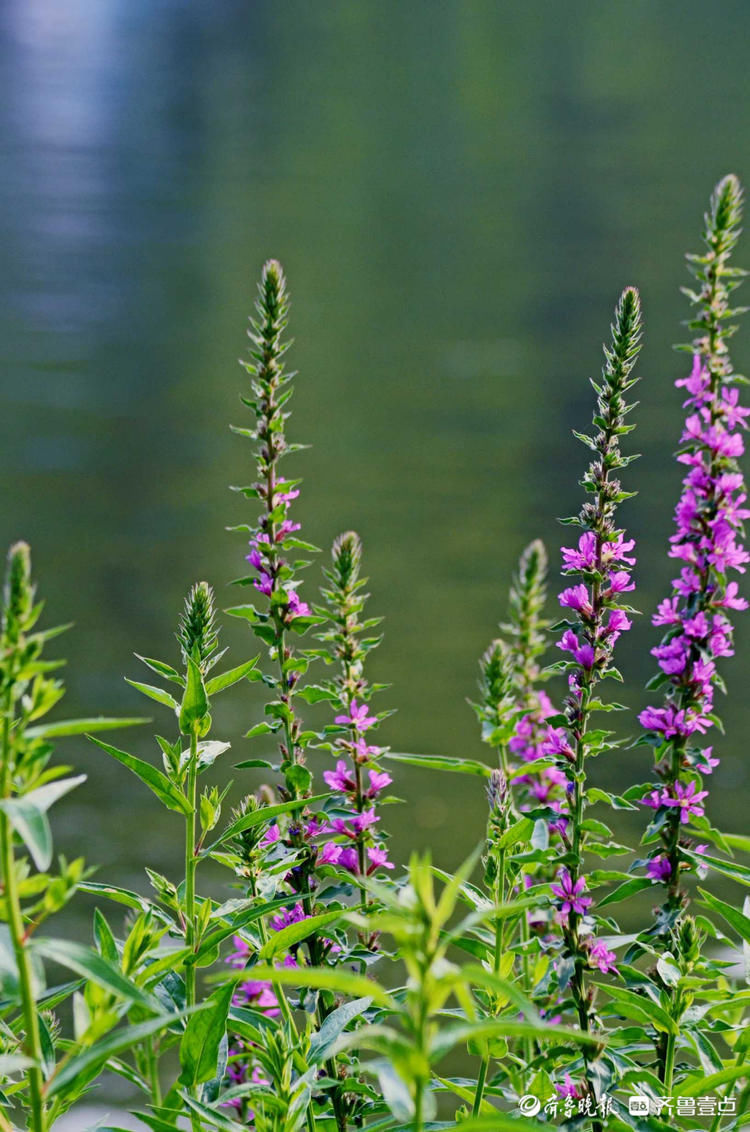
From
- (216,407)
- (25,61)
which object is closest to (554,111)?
(25,61)

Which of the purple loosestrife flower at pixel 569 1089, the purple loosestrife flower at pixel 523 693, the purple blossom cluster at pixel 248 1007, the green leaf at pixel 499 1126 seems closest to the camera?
the green leaf at pixel 499 1126

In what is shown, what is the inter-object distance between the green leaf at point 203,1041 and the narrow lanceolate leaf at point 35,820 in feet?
1.60

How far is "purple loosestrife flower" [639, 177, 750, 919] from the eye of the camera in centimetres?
205

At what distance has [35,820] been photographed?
137cm

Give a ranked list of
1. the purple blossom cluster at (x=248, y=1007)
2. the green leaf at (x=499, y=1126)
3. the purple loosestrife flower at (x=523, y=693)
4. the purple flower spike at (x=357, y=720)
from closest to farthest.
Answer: the green leaf at (x=499, y=1126) < the purple loosestrife flower at (x=523, y=693) < the purple flower spike at (x=357, y=720) < the purple blossom cluster at (x=248, y=1007)

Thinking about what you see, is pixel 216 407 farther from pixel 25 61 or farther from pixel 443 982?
pixel 25 61

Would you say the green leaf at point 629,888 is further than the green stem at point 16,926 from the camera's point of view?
Yes

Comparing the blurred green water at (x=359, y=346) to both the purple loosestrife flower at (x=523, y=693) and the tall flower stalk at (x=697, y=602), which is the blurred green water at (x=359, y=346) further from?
the tall flower stalk at (x=697, y=602)

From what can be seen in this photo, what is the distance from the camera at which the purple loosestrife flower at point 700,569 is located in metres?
2.05

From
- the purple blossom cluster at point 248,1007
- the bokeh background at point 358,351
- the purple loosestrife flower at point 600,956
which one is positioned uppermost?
the bokeh background at point 358,351

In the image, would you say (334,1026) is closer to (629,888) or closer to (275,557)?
(629,888)

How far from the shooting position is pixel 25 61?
331 ft

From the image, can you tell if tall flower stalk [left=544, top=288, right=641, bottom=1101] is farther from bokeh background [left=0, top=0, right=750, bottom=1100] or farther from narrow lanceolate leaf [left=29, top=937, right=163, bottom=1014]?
bokeh background [left=0, top=0, right=750, bottom=1100]

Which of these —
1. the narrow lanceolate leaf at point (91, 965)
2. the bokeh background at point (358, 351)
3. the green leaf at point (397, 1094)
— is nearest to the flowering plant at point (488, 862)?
the narrow lanceolate leaf at point (91, 965)
